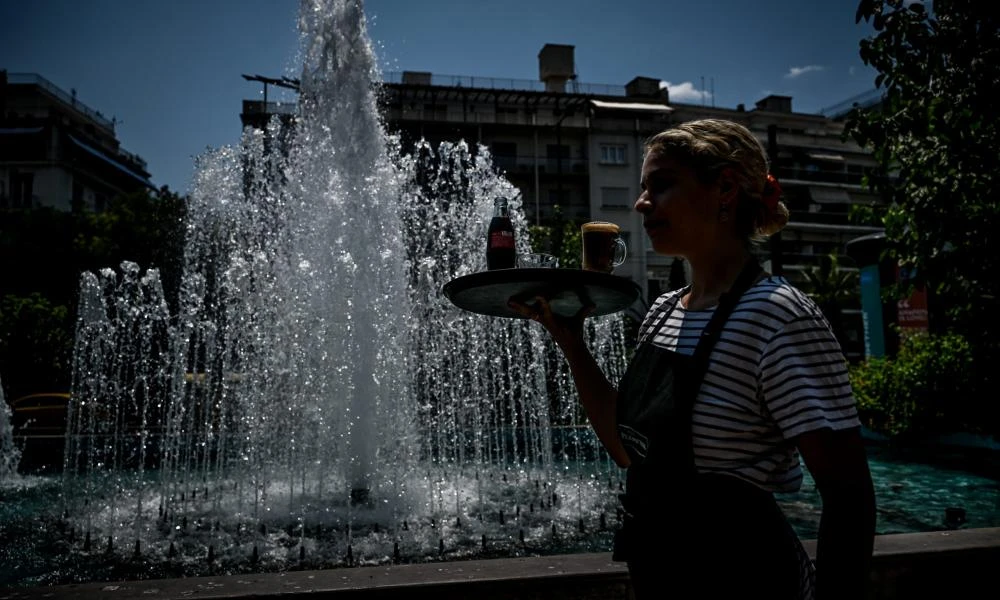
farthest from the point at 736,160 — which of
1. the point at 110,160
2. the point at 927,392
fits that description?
the point at 110,160

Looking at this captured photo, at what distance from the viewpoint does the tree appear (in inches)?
230

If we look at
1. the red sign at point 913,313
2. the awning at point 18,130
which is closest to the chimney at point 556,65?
the awning at point 18,130

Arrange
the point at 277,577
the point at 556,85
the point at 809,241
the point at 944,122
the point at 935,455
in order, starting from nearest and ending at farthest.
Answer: the point at 277,577, the point at 944,122, the point at 935,455, the point at 556,85, the point at 809,241

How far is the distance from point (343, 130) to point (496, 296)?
660cm

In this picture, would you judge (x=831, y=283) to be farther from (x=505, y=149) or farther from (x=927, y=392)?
(x=927, y=392)

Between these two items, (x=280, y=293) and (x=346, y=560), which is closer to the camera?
(x=346, y=560)

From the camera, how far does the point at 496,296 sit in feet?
5.90

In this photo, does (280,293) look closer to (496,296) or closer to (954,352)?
(496,296)

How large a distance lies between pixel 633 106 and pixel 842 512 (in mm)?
37971

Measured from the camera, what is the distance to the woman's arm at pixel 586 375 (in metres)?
1.72

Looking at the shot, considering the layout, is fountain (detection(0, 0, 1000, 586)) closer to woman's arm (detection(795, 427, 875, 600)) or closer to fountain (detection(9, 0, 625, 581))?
fountain (detection(9, 0, 625, 581))

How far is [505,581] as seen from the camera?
2.71m

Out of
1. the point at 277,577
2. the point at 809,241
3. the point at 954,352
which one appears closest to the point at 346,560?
the point at 277,577

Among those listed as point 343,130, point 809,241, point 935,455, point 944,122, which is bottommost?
point 935,455
